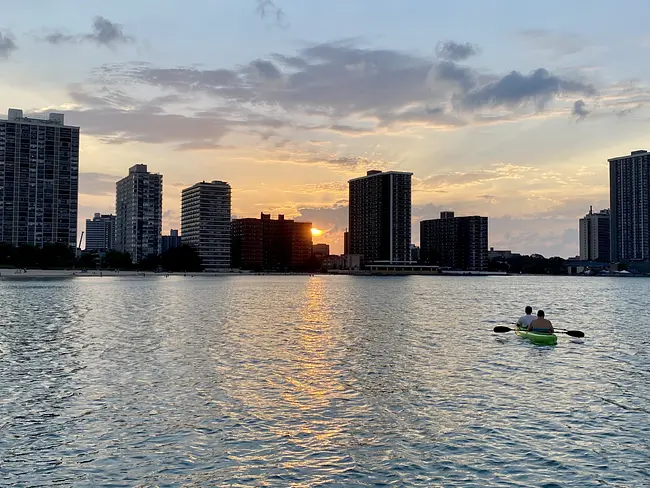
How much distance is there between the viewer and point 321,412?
25.5 m

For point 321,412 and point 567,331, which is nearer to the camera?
point 321,412

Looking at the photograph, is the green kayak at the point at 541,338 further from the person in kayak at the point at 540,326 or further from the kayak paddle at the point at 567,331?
the kayak paddle at the point at 567,331

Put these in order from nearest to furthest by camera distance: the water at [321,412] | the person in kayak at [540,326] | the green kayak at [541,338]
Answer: the water at [321,412], the green kayak at [541,338], the person in kayak at [540,326]

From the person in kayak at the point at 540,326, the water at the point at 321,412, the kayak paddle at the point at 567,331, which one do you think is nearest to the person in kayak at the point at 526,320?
the kayak paddle at the point at 567,331

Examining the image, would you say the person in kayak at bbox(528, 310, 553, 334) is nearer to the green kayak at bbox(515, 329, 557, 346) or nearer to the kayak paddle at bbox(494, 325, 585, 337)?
the green kayak at bbox(515, 329, 557, 346)

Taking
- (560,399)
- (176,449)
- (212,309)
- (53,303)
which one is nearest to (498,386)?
(560,399)

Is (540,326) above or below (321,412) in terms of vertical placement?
above

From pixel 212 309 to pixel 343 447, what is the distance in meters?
71.5

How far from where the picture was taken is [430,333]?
5784 cm

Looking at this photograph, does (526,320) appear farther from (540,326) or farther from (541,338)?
(541,338)

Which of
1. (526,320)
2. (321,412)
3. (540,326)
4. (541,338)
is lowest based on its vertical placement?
(321,412)

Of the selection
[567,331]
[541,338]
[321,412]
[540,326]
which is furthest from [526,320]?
[321,412]

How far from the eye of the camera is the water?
18.3m

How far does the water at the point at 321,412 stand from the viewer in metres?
18.3
